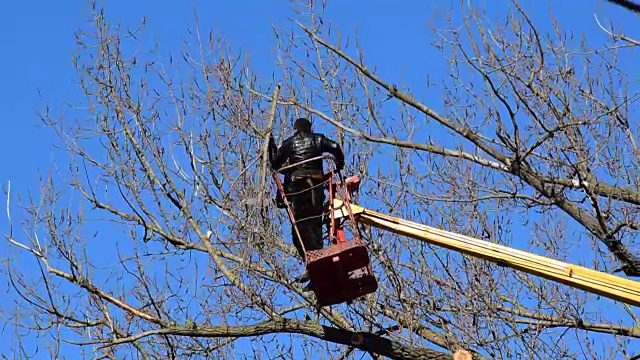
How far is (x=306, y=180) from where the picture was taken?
299 inches

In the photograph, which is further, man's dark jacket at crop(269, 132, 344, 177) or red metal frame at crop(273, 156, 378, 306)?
man's dark jacket at crop(269, 132, 344, 177)

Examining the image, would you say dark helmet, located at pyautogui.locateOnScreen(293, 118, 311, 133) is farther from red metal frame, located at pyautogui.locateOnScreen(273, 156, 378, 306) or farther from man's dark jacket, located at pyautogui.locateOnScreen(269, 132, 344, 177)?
red metal frame, located at pyautogui.locateOnScreen(273, 156, 378, 306)

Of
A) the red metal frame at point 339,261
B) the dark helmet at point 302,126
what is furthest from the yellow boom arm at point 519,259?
the dark helmet at point 302,126

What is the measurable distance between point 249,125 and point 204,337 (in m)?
2.00

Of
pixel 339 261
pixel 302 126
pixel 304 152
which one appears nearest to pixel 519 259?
pixel 339 261

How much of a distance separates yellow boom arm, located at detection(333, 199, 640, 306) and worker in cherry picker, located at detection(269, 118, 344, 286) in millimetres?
184

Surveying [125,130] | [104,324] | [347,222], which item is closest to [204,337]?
[104,324]

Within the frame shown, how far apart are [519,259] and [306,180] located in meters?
1.71

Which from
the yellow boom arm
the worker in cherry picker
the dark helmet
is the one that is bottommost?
the yellow boom arm

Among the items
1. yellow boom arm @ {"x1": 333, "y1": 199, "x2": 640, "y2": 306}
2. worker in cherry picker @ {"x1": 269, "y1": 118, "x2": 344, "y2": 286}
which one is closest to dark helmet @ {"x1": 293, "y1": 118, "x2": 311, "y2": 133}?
worker in cherry picker @ {"x1": 269, "y1": 118, "x2": 344, "y2": 286}

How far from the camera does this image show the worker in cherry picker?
24.9ft

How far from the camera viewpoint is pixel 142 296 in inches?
368

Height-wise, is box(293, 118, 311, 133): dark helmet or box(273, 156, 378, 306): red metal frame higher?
box(293, 118, 311, 133): dark helmet

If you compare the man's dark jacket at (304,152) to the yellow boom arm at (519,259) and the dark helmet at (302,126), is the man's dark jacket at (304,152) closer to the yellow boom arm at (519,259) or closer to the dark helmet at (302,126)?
the dark helmet at (302,126)
